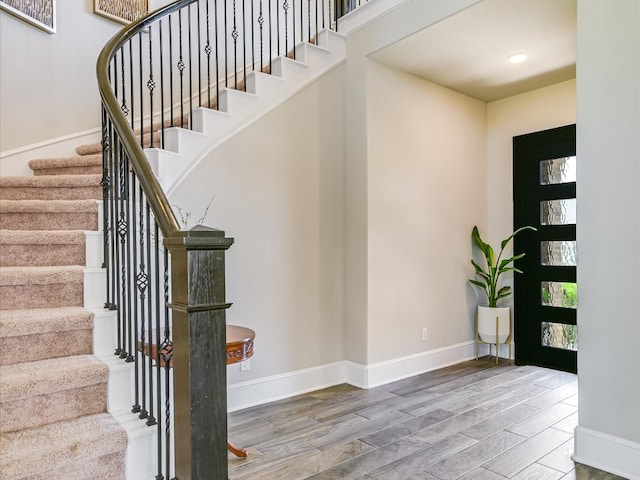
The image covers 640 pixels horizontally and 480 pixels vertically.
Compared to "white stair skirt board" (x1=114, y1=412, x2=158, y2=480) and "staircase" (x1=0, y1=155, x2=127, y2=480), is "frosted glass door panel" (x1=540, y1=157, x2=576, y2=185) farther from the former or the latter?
"white stair skirt board" (x1=114, y1=412, x2=158, y2=480)

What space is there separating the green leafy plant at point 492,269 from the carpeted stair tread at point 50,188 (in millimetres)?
3465

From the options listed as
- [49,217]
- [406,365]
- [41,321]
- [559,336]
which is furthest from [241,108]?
[559,336]

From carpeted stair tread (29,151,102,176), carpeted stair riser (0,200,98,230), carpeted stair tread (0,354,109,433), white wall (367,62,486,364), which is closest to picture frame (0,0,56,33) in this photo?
carpeted stair tread (29,151,102,176)

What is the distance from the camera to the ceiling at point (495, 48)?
2.95 meters

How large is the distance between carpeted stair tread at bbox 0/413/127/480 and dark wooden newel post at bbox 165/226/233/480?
1.23 feet

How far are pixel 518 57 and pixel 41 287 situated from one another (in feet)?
12.2

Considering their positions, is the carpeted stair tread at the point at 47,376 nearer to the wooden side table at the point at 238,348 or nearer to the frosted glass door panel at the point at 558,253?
the wooden side table at the point at 238,348

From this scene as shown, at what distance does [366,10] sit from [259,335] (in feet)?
8.96

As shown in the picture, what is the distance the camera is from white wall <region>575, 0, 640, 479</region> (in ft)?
7.23

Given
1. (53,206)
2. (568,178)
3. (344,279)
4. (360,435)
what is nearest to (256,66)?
(344,279)

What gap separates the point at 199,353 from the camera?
4.27 feet

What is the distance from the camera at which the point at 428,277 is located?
4117mm

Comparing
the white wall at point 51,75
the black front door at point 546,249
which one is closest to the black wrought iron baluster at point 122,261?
the white wall at point 51,75

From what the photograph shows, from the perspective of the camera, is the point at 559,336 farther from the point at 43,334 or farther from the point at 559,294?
the point at 43,334
